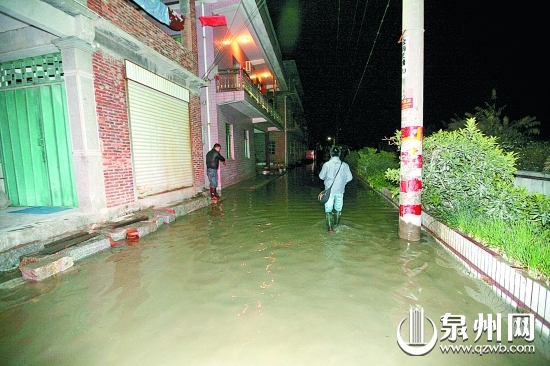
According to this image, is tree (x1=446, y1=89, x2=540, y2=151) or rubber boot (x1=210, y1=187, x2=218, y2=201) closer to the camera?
rubber boot (x1=210, y1=187, x2=218, y2=201)

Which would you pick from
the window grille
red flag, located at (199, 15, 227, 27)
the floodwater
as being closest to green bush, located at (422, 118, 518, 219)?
the floodwater

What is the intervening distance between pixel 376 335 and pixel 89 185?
6169mm

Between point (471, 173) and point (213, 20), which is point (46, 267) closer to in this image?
point (471, 173)

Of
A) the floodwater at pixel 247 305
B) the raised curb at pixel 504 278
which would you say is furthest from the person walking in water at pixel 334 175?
the raised curb at pixel 504 278

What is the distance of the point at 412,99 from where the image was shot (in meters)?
5.04

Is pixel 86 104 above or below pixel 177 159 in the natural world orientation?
above

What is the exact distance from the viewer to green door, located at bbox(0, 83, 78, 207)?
245 inches

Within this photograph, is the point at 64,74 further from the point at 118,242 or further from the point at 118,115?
the point at 118,242

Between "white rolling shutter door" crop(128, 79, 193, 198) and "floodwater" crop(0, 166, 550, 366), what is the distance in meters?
3.17

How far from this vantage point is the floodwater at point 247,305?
2.43 meters

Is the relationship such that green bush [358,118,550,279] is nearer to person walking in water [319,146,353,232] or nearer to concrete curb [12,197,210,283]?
person walking in water [319,146,353,232]

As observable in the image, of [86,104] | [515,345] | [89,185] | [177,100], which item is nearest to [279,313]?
[515,345]

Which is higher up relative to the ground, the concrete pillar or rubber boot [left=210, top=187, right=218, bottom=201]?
the concrete pillar

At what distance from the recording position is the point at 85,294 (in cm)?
351
